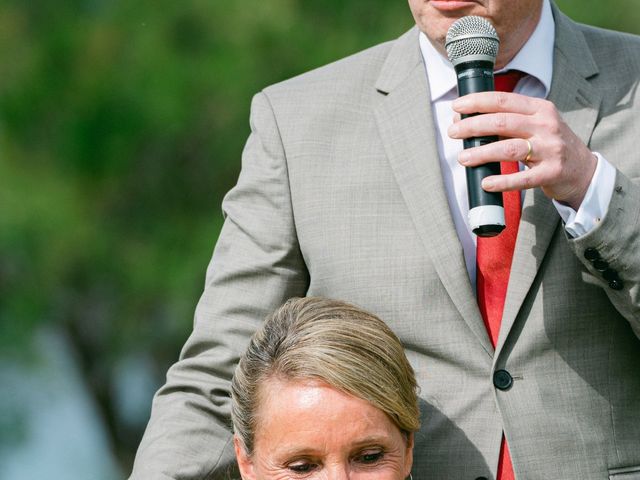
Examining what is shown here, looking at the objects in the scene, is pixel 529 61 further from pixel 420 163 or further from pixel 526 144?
pixel 526 144

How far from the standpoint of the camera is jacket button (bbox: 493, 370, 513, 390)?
126 inches

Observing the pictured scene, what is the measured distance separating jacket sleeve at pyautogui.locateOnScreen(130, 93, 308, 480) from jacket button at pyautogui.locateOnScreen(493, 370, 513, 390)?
61 centimetres

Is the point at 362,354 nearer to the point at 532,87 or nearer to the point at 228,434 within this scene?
the point at 228,434

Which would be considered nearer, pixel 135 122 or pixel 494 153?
pixel 494 153

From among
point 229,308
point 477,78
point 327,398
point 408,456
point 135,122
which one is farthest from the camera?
point 135,122

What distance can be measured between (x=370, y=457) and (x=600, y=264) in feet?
2.34

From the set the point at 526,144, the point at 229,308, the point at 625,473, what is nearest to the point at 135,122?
the point at 229,308

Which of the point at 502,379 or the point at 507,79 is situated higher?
the point at 507,79

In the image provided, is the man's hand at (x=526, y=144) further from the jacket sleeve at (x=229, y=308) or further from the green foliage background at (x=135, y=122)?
the green foliage background at (x=135, y=122)

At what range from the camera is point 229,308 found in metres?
3.43

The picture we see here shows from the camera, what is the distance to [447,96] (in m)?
3.47

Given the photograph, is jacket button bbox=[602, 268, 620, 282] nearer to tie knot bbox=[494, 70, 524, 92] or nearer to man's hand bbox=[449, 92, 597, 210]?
man's hand bbox=[449, 92, 597, 210]

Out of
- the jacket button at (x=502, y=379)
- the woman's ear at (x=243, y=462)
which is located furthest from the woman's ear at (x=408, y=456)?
the woman's ear at (x=243, y=462)

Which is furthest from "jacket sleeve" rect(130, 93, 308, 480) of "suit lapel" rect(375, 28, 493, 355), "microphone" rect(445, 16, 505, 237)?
"microphone" rect(445, 16, 505, 237)
